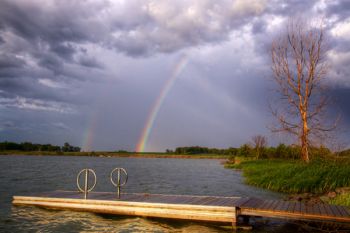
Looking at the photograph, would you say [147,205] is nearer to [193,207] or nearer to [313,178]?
[193,207]

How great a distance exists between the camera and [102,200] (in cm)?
1552

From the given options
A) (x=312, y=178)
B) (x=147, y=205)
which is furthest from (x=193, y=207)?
(x=312, y=178)

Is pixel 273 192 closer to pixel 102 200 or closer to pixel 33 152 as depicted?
pixel 102 200

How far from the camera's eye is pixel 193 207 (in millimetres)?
13648

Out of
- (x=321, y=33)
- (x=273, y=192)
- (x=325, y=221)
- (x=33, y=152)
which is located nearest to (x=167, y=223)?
(x=325, y=221)

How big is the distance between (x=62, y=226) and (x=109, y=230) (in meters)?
2.19

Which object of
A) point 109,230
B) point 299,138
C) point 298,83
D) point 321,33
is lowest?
point 109,230

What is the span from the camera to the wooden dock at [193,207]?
484 inches

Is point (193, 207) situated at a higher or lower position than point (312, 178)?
lower

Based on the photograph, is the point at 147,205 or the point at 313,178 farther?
the point at 313,178

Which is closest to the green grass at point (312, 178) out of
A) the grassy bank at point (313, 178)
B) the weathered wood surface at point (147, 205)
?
the grassy bank at point (313, 178)

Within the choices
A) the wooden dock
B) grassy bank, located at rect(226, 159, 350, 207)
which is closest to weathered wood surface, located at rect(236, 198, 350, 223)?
the wooden dock

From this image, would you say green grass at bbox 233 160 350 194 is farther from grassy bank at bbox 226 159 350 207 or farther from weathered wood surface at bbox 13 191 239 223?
weathered wood surface at bbox 13 191 239 223

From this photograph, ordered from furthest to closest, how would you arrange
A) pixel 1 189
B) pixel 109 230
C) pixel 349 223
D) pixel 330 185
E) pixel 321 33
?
pixel 321 33, pixel 1 189, pixel 330 185, pixel 109 230, pixel 349 223
